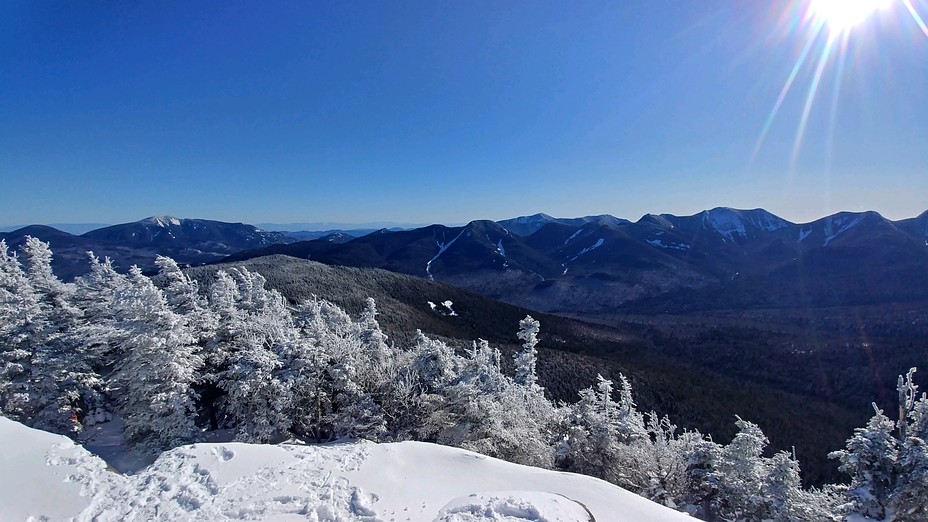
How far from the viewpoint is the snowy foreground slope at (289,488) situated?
504 inches

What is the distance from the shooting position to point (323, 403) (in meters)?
27.4

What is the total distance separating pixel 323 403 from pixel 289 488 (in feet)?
45.9

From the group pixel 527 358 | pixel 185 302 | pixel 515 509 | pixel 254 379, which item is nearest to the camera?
pixel 515 509

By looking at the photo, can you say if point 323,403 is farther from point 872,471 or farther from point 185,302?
point 872,471

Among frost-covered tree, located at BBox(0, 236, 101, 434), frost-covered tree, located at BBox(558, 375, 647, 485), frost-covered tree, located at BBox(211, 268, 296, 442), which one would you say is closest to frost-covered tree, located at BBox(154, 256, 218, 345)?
frost-covered tree, located at BBox(211, 268, 296, 442)

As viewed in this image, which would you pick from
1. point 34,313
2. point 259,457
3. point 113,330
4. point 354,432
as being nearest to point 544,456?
point 354,432

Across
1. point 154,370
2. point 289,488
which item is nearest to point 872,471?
point 289,488

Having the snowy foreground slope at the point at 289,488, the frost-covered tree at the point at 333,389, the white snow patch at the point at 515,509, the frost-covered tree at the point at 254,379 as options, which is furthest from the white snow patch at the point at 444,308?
the white snow patch at the point at 515,509

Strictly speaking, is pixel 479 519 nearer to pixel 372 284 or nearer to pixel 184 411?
pixel 184 411

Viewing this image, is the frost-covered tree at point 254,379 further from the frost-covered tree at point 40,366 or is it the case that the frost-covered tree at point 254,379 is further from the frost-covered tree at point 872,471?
the frost-covered tree at point 872,471

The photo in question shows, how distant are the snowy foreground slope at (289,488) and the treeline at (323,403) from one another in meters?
6.10

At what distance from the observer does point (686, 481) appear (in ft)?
81.5

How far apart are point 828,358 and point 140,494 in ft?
617

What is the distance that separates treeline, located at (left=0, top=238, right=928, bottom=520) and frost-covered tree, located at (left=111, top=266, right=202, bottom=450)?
8cm
